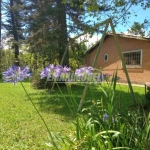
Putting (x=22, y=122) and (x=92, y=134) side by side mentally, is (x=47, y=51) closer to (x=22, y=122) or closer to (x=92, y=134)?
(x=22, y=122)

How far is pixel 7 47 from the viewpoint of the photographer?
2936cm

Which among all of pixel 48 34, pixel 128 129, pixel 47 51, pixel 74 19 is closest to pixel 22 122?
pixel 128 129

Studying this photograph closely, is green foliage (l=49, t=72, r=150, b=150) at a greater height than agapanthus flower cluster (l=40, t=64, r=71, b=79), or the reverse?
agapanthus flower cluster (l=40, t=64, r=71, b=79)

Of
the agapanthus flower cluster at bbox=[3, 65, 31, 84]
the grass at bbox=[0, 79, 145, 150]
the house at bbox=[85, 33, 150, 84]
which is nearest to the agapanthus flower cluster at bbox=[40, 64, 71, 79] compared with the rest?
the agapanthus flower cluster at bbox=[3, 65, 31, 84]

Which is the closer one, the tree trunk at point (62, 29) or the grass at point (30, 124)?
the grass at point (30, 124)

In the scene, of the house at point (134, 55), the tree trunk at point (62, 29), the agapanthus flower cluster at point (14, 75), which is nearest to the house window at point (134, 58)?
the house at point (134, 55)

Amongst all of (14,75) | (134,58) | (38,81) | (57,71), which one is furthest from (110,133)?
(134,58)

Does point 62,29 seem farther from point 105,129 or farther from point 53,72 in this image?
point 105,129

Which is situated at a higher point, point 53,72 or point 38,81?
point 53,72

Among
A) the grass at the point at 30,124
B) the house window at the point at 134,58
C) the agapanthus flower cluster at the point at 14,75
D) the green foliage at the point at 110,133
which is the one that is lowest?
the grass at the point at 30,124

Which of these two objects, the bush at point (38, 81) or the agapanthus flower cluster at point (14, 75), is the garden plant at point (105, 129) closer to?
the agapanthus flower cluster at point (14, 75)

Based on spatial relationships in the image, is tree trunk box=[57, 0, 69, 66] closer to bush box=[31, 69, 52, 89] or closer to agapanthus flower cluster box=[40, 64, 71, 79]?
bush box=[31, 69, 52, 89]

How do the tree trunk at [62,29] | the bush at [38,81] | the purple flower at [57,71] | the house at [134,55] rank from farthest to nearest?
the house at [134,55], the bush at [38,81], the tree trunk at [62,29], the purple flower at [57,71]

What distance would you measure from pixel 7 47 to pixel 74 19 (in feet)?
69.0
